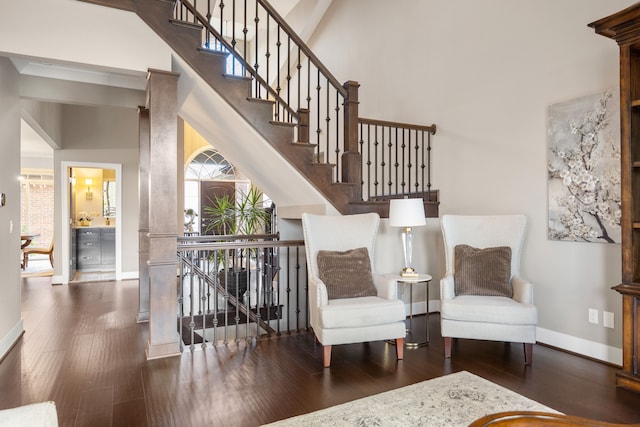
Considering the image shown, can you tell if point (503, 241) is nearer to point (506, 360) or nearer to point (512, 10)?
point (506, 360)

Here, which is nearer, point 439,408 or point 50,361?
point 439,408

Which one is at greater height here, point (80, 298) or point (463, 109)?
point (463, 109)

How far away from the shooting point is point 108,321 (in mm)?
4359

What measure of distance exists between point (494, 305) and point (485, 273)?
38cm

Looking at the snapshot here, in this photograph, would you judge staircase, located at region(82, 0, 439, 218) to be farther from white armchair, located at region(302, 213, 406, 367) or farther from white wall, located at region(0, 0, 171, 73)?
white armchair, located at region(302, 213, 406, 367)

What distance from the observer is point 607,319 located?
3.08m

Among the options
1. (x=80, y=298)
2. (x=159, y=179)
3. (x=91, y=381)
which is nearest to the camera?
(x=91, y=381)

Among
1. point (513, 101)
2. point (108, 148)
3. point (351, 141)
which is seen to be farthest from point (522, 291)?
point (108, 148)

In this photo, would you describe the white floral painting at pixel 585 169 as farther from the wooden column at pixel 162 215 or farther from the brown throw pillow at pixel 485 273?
the wooden column at pixel 162 215

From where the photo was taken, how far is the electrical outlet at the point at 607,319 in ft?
10.0

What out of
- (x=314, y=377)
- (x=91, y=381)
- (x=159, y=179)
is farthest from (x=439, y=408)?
(x=159, y=179)

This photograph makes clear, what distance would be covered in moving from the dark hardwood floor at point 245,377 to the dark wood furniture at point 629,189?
0.32 metres

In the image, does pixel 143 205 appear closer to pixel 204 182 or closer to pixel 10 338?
pixel 10 338

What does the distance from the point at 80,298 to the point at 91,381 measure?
343 centimetres
